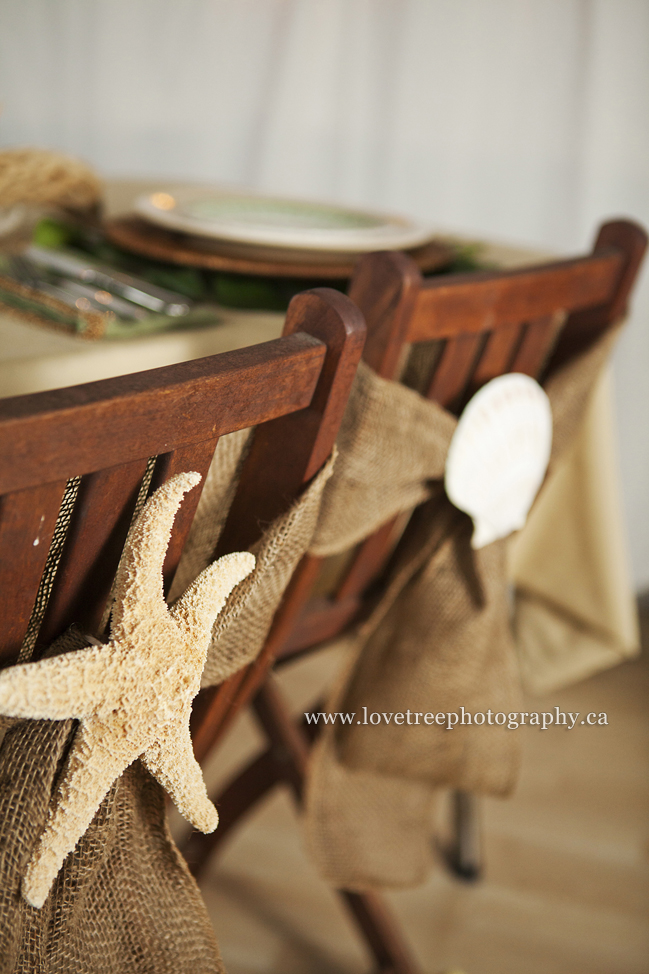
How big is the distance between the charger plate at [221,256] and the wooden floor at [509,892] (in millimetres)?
896

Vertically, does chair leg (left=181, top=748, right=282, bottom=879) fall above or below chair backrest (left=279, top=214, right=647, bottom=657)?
below

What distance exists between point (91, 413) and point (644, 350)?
5.40 feet

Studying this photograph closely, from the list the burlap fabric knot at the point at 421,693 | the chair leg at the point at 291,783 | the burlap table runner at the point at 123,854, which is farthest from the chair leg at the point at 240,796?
the burlap table runner at the point at 123,854

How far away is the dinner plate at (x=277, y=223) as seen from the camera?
0.79 meters

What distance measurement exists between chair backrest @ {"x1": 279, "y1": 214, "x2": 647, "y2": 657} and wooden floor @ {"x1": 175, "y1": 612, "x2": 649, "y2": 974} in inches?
19.8

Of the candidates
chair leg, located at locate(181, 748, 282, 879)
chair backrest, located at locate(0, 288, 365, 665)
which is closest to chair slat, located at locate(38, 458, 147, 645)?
chair backrest, located at locate(0, 288, 365, 665)

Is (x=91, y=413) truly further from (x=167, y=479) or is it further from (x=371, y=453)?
(x=371, y=453)

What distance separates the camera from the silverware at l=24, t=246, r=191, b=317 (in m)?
0.71

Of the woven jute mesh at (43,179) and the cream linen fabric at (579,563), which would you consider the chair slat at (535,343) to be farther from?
the woven jute mesh at (43,179)

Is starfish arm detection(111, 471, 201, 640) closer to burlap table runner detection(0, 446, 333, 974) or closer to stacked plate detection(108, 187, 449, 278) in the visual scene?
burlap table runner detection(0, 446, 333, 974)

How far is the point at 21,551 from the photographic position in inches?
16.8

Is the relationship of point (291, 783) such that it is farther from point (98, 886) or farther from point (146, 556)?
point (146, 556)

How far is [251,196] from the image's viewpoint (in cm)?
108

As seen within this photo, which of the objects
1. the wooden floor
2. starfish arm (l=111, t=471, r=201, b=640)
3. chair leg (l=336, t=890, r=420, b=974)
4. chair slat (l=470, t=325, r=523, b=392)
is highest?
chair slat (l=470, t=325, r=523, b=392)
